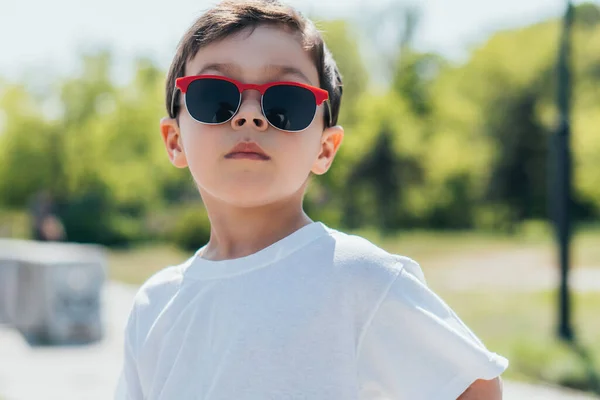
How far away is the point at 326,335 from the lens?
1377 millimetres

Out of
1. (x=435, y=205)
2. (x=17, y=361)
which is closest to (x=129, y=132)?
(x=435, y=205)

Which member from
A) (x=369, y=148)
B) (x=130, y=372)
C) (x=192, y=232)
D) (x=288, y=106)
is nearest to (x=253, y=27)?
(x=288, y=106)

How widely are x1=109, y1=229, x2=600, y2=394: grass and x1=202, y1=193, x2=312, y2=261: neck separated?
5.83 metres

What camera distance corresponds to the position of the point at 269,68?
1.50m

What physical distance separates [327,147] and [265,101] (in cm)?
24

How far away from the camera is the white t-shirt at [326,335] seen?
4.45ft

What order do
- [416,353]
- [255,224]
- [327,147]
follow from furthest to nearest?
[327,147], [255,224], [416,353]

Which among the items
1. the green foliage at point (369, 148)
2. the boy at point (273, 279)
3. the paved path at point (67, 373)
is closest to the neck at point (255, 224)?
the boy at point (273, 279)

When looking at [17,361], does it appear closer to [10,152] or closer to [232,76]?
[232,76]

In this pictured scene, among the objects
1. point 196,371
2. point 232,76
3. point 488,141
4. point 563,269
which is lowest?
point 488,141

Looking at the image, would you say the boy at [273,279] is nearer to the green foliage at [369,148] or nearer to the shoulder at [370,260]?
the shoulder at [370,260]

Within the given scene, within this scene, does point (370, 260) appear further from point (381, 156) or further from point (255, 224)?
point (381, 156)

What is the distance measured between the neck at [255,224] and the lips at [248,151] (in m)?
0.12

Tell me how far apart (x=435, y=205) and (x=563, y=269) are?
82.7ft
